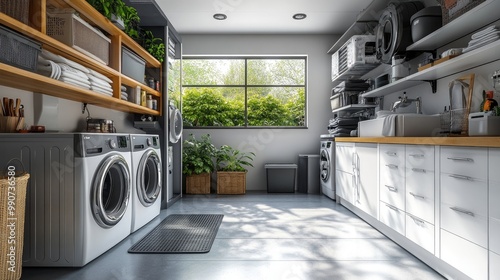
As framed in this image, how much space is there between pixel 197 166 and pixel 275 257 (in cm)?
291

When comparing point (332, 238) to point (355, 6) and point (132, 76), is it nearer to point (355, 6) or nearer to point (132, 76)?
point (132, 76)

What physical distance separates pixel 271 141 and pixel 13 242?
420 centimetres

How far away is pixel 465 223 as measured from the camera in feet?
5.63

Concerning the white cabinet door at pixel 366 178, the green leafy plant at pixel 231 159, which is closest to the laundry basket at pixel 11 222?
the white cabinet door at pixel 366 178

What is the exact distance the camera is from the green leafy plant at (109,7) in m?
2.64

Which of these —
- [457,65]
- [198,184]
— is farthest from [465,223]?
[198,184]

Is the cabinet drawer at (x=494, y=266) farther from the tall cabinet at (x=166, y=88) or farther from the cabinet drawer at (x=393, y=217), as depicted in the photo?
the tall cabinet at (x=166, y=88)

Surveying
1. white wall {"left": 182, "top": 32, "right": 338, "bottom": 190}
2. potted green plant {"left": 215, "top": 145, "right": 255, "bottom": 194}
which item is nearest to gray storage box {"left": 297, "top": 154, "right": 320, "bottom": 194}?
white wall {"left": 182, "top": 32, "right": 338, "bottom": 190}

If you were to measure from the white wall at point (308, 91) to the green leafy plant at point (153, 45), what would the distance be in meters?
1.51

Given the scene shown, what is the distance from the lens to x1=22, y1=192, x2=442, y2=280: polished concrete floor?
6.55 ft

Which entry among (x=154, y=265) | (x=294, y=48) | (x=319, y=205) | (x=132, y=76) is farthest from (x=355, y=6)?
(x=154, y=265)

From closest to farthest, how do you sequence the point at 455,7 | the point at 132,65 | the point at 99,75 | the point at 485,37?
1. the point at 485,37
2. the point at 455,7
3. the point at 99,75
4. the point at 132,65

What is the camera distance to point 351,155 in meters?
3.69

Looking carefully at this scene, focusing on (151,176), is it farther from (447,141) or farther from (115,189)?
(447,141)
